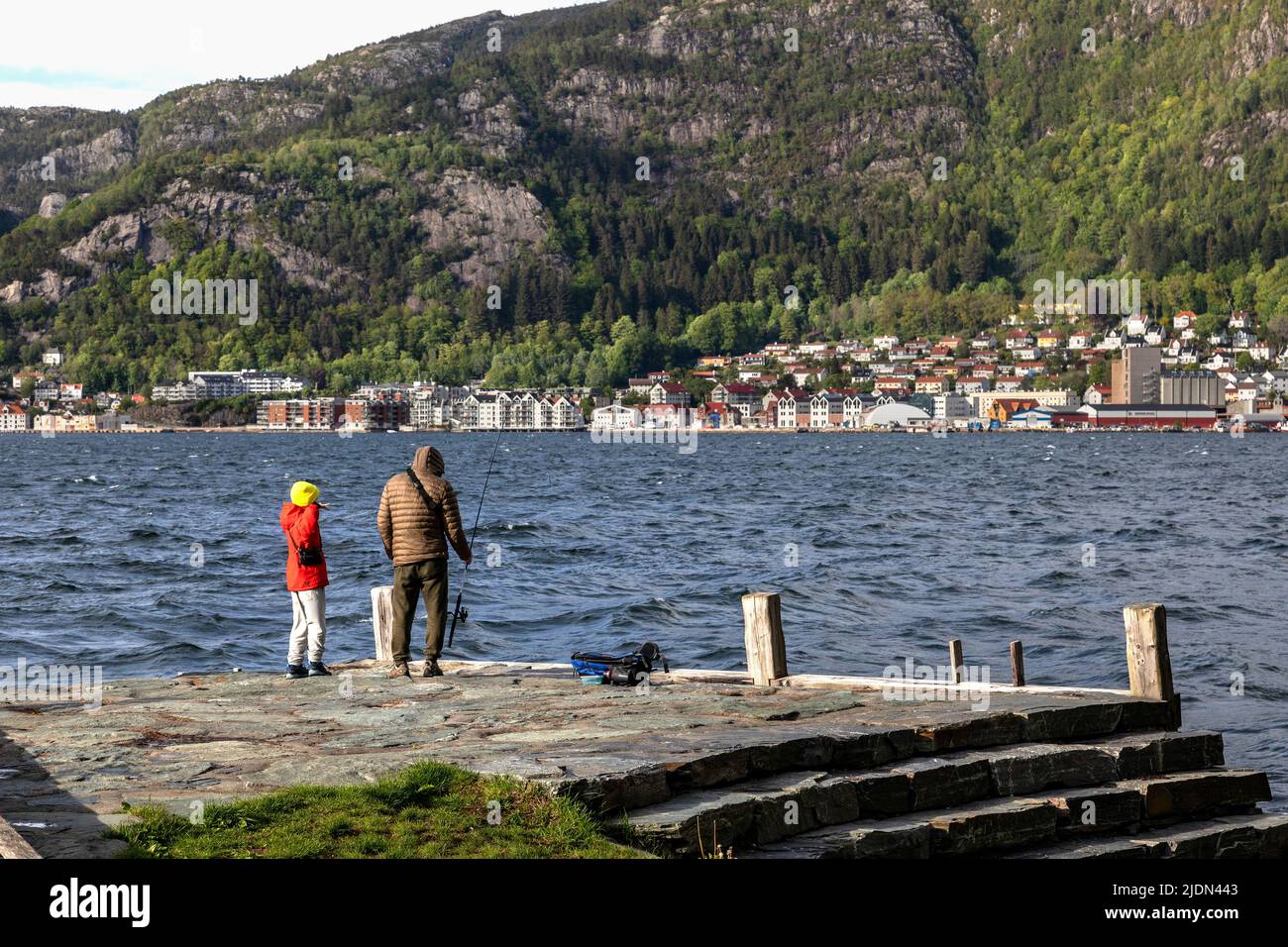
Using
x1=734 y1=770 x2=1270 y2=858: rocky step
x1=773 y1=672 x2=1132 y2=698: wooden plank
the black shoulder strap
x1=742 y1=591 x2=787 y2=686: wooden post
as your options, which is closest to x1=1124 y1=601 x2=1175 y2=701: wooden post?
x1=773 y1=672 x2=1132 y2=698: wooden plank

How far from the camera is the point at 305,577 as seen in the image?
16219 millimetres

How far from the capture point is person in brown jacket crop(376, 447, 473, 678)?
15727mm

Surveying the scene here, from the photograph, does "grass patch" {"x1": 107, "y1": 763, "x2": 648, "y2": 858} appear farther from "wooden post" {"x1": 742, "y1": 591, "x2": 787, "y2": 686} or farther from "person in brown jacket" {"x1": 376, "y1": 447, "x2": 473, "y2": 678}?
"wooden post" {"x1": 742, "y1": 591, "x2": 787, "y2": 686}

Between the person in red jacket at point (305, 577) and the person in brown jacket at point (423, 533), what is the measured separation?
77 cm

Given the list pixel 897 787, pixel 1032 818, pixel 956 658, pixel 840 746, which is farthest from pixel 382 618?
pixel 1032 818

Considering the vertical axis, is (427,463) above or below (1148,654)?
above

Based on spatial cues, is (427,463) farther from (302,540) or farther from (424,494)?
(302,540)

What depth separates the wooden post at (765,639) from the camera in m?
15.6

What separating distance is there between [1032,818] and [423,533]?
6606 mm

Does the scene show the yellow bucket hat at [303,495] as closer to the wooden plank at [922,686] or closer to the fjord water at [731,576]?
the wooden plank at [922,686]

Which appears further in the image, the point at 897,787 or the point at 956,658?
the point at 956,658

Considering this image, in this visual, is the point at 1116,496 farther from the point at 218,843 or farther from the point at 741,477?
the point at 218,843

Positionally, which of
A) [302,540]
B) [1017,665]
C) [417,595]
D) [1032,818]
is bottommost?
[1032,818]
